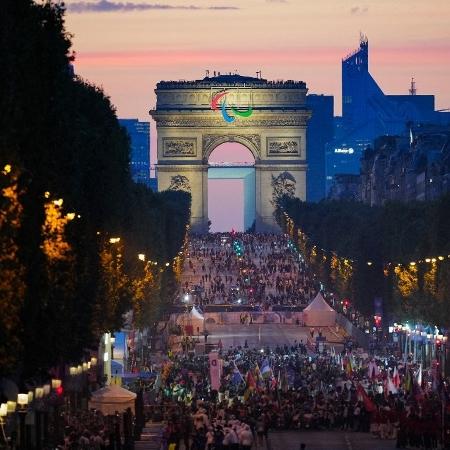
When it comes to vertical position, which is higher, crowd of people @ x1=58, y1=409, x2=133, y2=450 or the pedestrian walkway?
crowd of people @ x1=58, y1=409, x2=133, y2=450

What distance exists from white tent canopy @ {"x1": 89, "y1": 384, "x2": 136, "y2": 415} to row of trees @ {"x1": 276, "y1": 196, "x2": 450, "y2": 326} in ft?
85.1

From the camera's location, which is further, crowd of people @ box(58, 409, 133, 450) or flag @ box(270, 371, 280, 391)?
flag @ box(270, 371, 280, 391)

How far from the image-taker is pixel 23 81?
1695 inches

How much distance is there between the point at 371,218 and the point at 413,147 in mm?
41471

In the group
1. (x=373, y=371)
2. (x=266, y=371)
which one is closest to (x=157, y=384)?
(x=266, y=371)

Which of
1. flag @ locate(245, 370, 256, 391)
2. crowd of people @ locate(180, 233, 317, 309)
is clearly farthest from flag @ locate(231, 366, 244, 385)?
crowd of people @ locate(180, 233, 317, 309)

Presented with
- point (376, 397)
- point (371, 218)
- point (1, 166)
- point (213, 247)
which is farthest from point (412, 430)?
point (213, 247)

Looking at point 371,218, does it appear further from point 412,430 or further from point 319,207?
point 412,430

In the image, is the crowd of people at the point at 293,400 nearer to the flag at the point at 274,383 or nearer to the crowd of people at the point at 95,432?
the flag at the point at 274,383

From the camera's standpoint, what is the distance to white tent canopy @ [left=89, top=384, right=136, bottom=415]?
5350 centimetres

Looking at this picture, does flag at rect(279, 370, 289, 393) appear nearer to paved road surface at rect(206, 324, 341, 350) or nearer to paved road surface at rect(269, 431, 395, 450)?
paved road surface at rect(269, 431, 395, 450)

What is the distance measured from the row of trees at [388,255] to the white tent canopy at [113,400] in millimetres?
25952

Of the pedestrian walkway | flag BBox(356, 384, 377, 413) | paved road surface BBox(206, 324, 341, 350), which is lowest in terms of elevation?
the pedestrian walkway

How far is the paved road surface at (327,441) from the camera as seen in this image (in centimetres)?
4981
